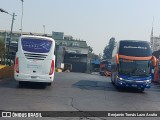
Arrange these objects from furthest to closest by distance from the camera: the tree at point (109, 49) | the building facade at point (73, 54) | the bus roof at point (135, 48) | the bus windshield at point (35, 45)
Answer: the tree at point (109, 49) → the building facade at point (73, 54) → the bus roof at point (135, 48) → the bus windshield at point (35, 45)

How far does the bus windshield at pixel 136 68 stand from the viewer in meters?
23.9

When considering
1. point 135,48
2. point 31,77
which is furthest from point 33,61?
point 135,48

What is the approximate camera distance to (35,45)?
2117cm

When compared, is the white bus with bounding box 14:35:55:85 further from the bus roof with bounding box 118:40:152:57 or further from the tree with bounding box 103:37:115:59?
the tree with bounding box 103:37:115:59

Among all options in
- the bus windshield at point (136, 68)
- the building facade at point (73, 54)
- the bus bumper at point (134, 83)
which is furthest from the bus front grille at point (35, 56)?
the building facade at point (73, 54)

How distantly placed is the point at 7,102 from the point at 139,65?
1170 cm

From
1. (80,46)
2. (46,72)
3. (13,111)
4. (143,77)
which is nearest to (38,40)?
(46,72)

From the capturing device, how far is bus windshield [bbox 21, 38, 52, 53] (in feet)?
68.9

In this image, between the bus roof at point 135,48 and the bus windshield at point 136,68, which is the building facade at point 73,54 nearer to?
the bus roof at point 135,48

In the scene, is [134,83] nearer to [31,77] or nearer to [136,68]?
[136,68]

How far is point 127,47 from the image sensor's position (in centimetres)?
2433

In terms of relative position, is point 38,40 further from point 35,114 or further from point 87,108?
point 35,114

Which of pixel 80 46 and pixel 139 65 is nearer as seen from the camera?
pixel 139 65

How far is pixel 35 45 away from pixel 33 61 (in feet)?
3.34
